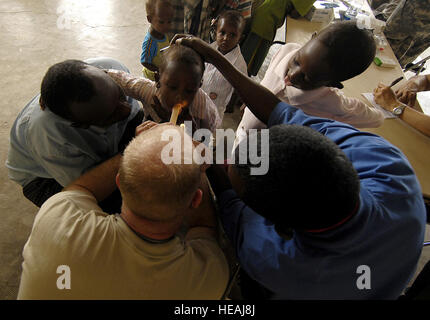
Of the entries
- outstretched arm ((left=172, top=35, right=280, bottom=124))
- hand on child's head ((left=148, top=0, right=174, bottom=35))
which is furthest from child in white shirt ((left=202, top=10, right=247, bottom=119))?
outstretched arm ((left=172, top=35, right=280, bottom=124))

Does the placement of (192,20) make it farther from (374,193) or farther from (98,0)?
(98,0)

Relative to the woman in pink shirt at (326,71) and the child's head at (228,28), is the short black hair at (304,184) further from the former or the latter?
→ the child's head at (228,28)

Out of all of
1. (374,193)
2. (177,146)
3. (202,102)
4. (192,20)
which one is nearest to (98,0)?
(192,20)

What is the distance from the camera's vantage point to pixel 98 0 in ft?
12.8

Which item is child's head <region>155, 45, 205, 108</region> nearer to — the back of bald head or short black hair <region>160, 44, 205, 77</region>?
short black hair <region>160, 44, 205, 77</region>

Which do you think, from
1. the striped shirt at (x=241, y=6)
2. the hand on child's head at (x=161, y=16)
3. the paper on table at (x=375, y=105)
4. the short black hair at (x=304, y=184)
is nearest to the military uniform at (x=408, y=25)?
the paper on table at (x=375, y=105)

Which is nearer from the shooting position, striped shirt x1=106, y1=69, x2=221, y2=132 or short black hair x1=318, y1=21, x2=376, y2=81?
short black hair x1=318, y1=21, x2=376, y2=81

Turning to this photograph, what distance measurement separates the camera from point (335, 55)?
1.18 m

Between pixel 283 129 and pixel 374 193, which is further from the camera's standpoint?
pixel 374 193

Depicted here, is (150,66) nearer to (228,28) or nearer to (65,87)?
(228,28)

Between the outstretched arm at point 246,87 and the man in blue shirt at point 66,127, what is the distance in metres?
0.47

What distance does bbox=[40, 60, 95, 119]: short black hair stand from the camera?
3.00 ft

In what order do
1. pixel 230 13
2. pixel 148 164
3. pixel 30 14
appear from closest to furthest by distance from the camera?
pixel 148 164
pixel 230 13
pixel 30 14

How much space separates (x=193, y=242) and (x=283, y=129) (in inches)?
20.4
